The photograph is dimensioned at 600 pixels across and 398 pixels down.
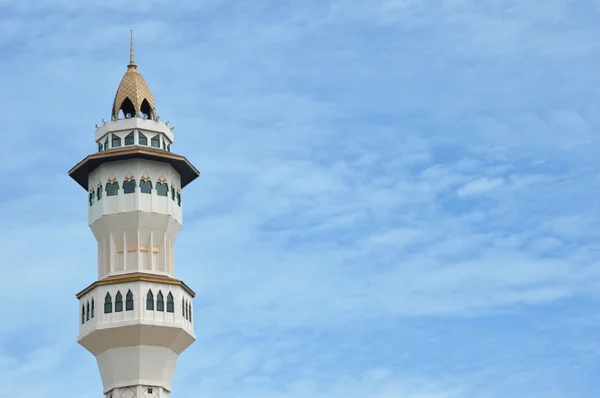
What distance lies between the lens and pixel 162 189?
240ft

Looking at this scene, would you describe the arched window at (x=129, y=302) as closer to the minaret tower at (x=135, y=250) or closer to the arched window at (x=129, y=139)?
the minaret tower at (x=135, y=250)

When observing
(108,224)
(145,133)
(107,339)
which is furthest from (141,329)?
(145,133)

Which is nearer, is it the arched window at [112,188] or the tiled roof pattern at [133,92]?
the arched window at [112,188]

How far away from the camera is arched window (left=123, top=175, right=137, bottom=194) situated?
72.3m

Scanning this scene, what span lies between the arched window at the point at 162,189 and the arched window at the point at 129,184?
1.32 meters

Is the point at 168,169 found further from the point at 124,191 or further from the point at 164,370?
the point at 164,370

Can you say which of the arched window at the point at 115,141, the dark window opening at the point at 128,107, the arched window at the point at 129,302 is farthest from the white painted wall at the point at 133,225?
the dark window opening at the point at 128,107

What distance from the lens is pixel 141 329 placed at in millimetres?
68875

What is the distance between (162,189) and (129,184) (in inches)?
72.1

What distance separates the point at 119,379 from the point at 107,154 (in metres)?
12.1

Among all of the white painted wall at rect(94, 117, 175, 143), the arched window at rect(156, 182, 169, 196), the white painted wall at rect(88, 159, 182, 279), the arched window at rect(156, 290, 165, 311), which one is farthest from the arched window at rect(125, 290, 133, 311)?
the white painted wall at rect(94, 117, 175, 143)

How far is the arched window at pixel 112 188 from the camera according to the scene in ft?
238

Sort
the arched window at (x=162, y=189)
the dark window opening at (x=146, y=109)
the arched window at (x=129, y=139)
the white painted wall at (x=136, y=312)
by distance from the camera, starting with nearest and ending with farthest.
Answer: the white painted wall at (x=136, y=312), the arched window at (x=162, y=189), the arched window at (x=129, y=139), the dark window opening at (x=146, y=109)

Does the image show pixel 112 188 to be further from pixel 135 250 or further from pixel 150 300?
pixel 150 300
